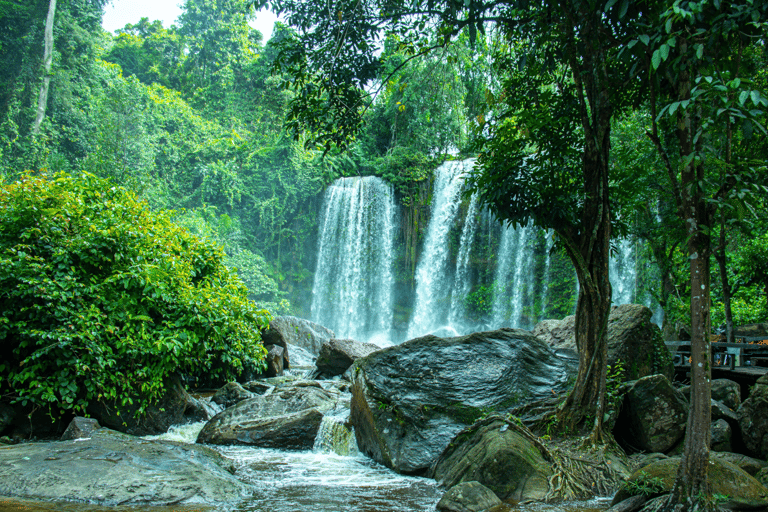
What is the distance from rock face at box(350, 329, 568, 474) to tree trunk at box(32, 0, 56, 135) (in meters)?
20.1

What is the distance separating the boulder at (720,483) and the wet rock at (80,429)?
5.38 m

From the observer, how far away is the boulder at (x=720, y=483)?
3.53 meters

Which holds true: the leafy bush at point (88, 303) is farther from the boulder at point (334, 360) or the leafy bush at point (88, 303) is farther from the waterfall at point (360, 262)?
the waterfall at point (360, 262)

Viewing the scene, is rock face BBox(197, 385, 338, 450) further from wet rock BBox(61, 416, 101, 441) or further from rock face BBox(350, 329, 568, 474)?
wet rock BBox(61, 416, 101, 441)

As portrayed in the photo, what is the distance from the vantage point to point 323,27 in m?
5.93

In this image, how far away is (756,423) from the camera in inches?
209

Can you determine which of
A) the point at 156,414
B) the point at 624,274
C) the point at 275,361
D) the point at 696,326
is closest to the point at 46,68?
the point at 275,361

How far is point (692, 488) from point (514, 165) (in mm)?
3505

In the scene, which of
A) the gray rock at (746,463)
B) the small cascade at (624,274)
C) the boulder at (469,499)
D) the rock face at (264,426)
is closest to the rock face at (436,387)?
the rock face at (264,426)

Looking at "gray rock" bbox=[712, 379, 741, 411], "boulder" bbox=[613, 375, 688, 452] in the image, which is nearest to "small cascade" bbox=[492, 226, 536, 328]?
"gray rock" bbox=[712, 379, 741, 411]

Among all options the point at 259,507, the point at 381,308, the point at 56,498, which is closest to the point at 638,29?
the point at 259,507

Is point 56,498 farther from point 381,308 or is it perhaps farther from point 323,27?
point 381,308

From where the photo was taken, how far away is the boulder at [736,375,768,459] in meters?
5.23

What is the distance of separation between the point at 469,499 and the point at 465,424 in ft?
5.58
